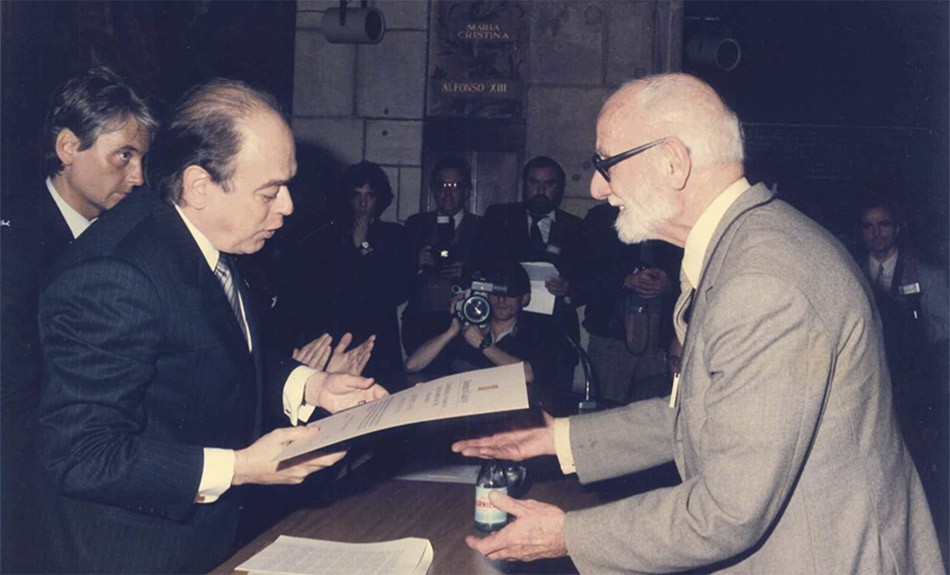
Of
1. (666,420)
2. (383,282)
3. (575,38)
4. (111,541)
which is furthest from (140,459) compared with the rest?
(575,38)

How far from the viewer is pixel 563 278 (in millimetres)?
4785

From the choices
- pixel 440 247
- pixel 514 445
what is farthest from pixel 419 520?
pixel 440 247

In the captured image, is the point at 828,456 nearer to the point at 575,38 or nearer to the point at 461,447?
the point at 461,447

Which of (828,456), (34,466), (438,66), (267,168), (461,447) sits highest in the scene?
(438,66)

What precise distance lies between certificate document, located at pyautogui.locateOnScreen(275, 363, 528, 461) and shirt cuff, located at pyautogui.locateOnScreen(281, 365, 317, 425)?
510mm

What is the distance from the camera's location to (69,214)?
261 centimetres

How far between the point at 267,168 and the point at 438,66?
16.7ft

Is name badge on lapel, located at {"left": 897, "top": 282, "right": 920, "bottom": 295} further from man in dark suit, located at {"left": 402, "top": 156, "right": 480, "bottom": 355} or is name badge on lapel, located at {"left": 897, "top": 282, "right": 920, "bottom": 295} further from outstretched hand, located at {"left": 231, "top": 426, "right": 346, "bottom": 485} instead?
outstretched hand, located at {"left": 231, "top": 426, "right": 346, "bottom": 485}

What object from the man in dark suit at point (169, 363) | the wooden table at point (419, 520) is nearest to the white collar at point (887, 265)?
the wooden table at point (419, 520)

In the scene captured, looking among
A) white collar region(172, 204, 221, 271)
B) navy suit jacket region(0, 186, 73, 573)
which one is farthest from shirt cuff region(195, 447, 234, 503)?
navy suit jacket region(0, 186, 73, 573)

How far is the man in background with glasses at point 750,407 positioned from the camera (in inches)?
56.0

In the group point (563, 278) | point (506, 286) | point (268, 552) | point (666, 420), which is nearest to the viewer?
point (268, 552)

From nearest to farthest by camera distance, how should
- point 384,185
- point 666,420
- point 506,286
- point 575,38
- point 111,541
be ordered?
point 111,541 → point 666,420 → point 506,286 → point 384,185 → point 575,38

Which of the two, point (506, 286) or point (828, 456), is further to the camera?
point (506, 286)
